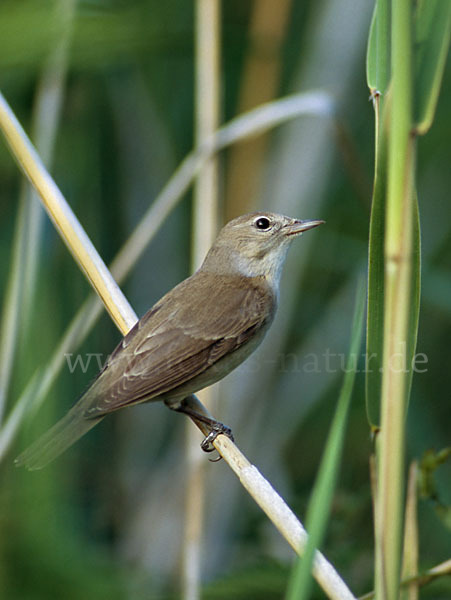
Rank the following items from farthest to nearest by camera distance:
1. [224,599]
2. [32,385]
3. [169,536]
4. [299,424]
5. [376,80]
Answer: [299,424]
[169,536]
[224,599]
[32,385]
[376,80]

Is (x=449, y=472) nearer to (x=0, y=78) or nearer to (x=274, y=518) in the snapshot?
(x=274, y=518)

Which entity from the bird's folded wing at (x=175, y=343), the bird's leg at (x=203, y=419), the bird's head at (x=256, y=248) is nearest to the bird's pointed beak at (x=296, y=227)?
the bird's head at (x=256, y=248)

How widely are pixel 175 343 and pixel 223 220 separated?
1713 millimetres

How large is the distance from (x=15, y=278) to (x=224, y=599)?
1.57 m

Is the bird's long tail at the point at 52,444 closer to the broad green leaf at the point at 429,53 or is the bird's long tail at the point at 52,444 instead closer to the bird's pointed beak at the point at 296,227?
the bird's pointed beak at the point at 296,227

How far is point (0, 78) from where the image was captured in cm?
359

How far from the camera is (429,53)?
1.50 meters

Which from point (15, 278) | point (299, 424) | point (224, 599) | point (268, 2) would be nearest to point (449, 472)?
point (299, 424)

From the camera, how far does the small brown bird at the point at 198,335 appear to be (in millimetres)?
2506

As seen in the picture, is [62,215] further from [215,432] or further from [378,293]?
[378,293]

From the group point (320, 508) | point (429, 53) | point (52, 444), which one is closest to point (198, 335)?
point (52, 444)

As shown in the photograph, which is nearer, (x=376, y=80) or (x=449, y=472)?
(x=376, y=80)

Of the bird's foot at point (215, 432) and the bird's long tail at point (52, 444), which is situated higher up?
the bird's long tail at point (52, 444)

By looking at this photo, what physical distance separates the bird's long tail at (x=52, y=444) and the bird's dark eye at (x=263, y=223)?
4.19 feet
